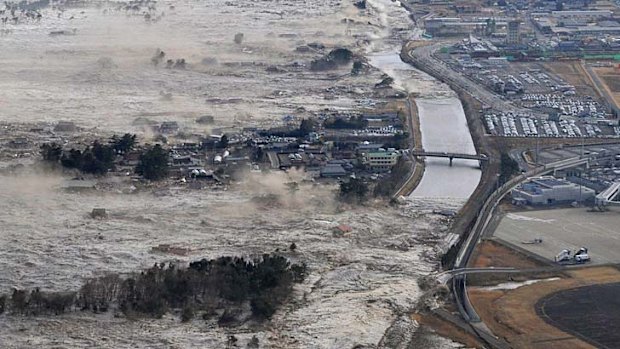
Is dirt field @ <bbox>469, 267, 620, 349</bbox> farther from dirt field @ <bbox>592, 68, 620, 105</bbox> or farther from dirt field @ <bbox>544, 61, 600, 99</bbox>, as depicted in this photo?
dirt field @ <bbox>544, 61, 600, 99</bbox>

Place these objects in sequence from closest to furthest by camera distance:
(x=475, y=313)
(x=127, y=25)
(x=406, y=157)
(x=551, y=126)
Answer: (x=475, y=313) < (x=406, y=157) < (x=551, y=126) < (x=127, y=25)

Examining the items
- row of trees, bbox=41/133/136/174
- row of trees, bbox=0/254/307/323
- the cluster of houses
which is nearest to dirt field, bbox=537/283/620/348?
row of trees, bbox=0/254/307/323

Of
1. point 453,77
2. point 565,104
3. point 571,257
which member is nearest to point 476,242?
point 571,257

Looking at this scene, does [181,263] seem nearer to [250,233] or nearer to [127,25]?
[250,233]

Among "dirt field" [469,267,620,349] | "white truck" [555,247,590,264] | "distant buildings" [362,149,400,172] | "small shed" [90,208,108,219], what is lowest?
"distant buildings" [362,149,400,172]

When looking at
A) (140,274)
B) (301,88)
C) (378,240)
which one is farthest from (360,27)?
(140,274)

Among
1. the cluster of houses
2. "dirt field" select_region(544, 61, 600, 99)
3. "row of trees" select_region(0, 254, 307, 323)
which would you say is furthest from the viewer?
"dirt field" select_region(544, 61, 600, 99)

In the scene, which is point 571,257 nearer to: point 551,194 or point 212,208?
point 551,194
